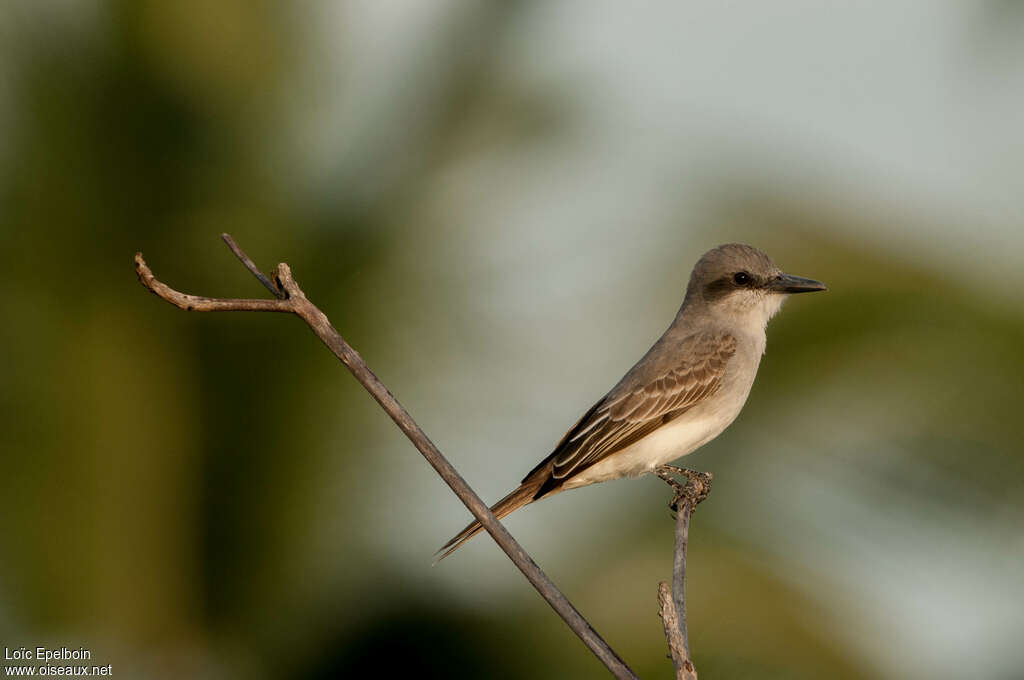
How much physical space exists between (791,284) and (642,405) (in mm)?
1038

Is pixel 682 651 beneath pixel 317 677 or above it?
beneath

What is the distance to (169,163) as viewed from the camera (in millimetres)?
8516

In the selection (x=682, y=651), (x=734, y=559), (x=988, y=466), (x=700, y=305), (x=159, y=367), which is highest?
(x=159, y=367)

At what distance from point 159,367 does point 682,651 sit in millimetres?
5874

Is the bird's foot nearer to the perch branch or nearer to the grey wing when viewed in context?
the grey wing

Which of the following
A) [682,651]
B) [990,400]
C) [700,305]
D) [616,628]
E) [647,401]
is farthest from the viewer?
[990,400]

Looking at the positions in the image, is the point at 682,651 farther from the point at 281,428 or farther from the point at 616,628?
the point at 281,428

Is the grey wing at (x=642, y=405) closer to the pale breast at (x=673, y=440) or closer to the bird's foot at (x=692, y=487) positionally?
the pale breast at (x=673, y=440)

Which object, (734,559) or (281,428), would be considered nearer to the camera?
(734,559)

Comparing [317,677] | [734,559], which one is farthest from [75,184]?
[734,559]

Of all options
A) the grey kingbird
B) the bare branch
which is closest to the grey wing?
the grey kingbird

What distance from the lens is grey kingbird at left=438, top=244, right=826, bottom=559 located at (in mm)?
6340

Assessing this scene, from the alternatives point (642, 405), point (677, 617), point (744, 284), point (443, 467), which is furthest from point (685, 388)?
point (443, 467)

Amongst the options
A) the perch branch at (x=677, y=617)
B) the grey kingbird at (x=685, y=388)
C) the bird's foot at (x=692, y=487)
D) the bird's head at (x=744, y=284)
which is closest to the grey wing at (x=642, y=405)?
the grey kingbird at (x=685, y=388)
